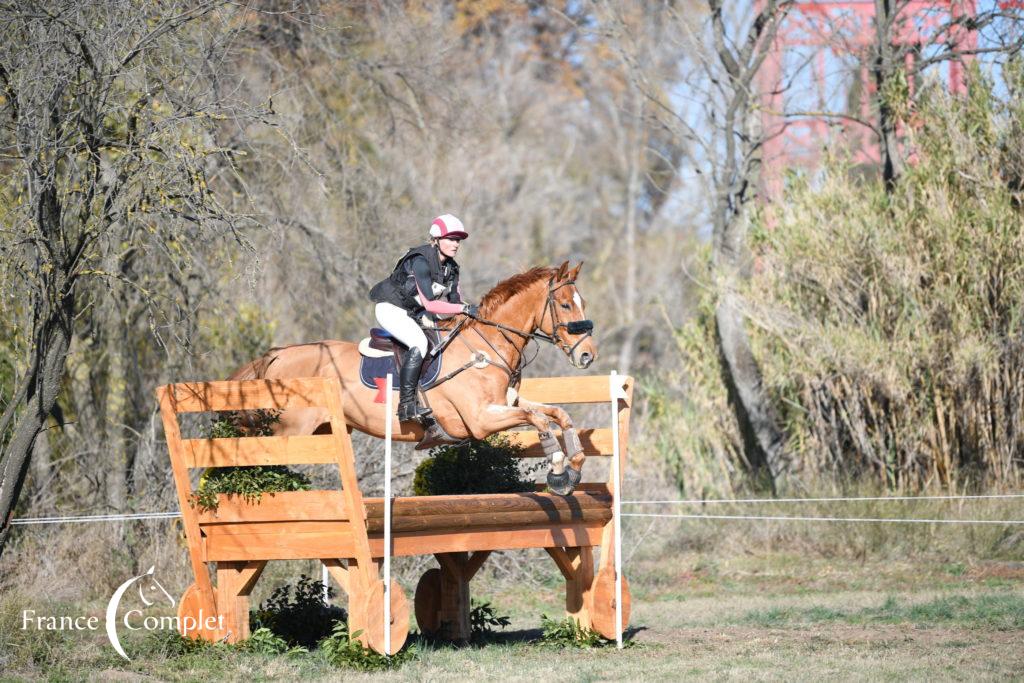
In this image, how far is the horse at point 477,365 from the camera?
8.43 m

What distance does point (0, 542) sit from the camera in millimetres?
7520

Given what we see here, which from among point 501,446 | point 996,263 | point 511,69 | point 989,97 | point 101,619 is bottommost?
point 101,619

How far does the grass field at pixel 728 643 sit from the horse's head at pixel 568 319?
2.05 m

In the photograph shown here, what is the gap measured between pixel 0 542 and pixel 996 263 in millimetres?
10492

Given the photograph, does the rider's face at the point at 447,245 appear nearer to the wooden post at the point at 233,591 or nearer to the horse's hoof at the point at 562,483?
the horse's hoof at the point at 562,483

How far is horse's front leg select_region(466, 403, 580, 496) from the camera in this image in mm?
7930

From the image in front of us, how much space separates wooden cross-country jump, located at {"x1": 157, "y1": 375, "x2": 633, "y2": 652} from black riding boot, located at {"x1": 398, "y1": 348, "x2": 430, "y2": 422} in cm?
79

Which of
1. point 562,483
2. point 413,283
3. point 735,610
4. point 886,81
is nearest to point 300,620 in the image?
point 562,483

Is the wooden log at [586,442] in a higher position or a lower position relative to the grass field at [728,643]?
higher

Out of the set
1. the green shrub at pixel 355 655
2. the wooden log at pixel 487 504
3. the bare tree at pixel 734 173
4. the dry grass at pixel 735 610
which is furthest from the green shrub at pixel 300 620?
the bare tree at pixel 734 173

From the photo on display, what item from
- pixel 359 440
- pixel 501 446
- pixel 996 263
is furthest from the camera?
pixel 996 263

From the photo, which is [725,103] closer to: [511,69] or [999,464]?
[999,464]

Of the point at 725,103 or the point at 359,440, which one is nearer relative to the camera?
the point at 359,440

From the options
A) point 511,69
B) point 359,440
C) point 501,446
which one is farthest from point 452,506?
point 511,69
